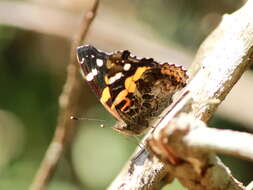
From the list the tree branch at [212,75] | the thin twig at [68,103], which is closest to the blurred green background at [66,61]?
the thin twig at [68,103]

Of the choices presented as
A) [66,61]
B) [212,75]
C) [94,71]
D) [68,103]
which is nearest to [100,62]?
[94,71]

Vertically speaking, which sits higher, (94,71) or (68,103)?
(94,71)

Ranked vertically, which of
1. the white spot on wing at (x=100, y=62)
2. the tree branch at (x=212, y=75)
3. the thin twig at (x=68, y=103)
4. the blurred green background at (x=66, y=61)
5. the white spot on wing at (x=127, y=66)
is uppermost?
the tree branch at (x=212, y=75)

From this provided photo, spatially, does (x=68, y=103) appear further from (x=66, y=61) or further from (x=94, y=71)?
(x=66, y=61)

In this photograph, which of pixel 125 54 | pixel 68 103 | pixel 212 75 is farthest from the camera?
pixel 68 103

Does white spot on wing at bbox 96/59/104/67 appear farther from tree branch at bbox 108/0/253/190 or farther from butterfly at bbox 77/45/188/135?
tree branch at bbox 108/0/253/190

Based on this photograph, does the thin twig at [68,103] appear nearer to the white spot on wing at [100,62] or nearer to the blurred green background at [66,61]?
the white spot on wing at [100,62]
